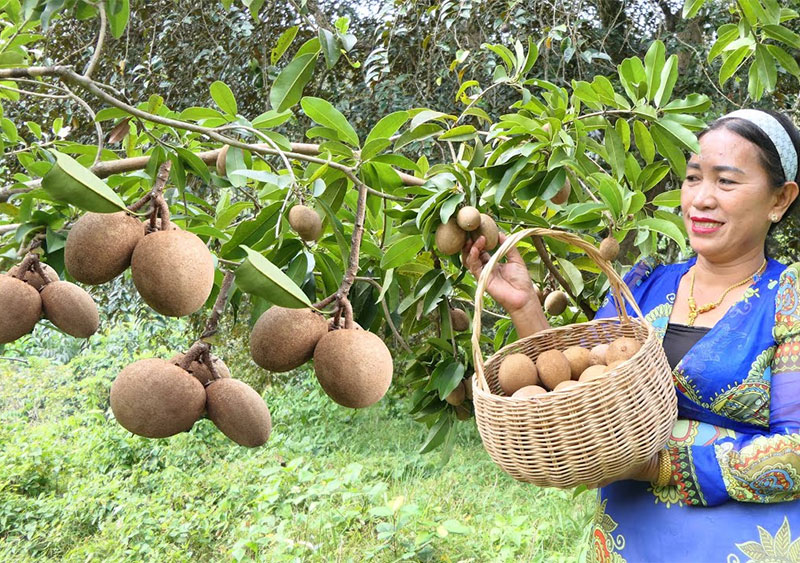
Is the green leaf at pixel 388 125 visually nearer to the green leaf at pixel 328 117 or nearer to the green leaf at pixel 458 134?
the green leaf at pixel 328 117

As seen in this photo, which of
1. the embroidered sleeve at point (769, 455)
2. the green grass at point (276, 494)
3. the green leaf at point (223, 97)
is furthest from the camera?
the green grass at point (276, 494)

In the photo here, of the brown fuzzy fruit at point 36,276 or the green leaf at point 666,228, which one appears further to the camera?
the green leaf at point 666,228

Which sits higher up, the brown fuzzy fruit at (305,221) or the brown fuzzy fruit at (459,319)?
the brown fuzzy fruit at (305,221)

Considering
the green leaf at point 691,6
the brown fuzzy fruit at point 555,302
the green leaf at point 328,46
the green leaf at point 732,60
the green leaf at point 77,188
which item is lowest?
the brown fuzzy fruit at point 555,302

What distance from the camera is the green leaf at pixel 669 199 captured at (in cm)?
158

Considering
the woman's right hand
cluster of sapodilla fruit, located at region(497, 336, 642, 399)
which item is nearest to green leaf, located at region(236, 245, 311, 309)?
cluster of sapodilla fruit, located at region(497, 336, 642, 399)

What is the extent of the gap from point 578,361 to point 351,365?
47cm

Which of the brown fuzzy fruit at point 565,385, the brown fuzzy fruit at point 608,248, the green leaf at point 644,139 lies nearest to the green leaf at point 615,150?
the green leaf at point 644,139

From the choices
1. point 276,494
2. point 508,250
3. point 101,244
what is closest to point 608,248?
point 508,250

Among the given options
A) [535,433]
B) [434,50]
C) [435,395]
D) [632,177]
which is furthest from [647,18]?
[535,433]

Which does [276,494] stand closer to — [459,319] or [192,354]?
[459,319]

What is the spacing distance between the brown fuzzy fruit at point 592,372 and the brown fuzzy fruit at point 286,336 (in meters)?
0.40

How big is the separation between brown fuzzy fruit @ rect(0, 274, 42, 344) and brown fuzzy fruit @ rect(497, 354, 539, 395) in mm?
757

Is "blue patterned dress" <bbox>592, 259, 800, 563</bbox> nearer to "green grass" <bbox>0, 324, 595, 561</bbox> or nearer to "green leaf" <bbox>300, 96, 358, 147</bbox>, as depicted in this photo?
"green leaf" <bbox>300, 96, 358, 147</bbox>
